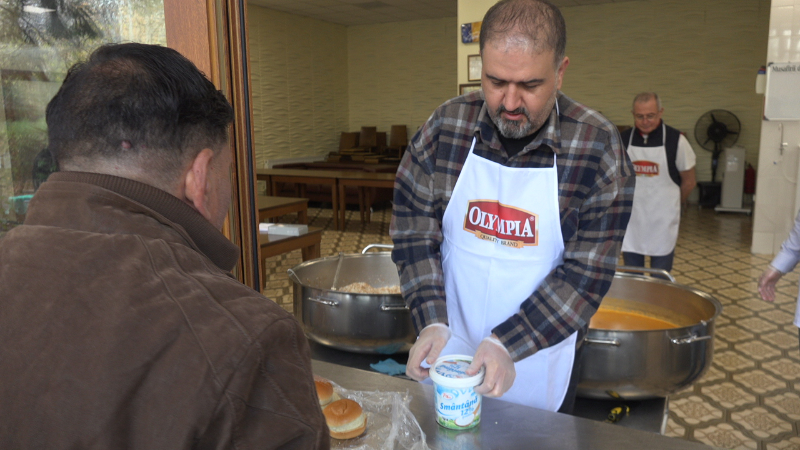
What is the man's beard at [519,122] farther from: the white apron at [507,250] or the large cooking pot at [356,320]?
the large cooking pot at [356,320]

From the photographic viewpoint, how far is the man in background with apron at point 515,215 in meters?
1.34

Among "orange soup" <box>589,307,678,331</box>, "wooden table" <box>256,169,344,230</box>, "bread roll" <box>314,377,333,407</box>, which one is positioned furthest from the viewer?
"wooden table" <box>256,169,344,230</box>

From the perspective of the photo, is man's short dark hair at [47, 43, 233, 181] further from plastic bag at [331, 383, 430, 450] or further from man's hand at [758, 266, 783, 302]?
man's hand at [758, 266, 783, 302]

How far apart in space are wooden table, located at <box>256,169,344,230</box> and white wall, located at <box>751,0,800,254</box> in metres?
4.98

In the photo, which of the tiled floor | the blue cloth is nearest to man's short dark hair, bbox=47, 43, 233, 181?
the blue cloth

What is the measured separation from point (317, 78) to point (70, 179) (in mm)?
12320

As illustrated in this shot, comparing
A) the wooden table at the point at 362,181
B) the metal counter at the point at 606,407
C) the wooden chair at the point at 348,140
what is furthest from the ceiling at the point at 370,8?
the metal counter at the point at 606,407

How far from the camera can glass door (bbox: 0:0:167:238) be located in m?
1.37

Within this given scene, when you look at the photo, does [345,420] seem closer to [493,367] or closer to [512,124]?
[493,367]

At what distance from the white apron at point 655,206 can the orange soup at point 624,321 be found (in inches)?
70.8

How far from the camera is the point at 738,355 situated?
366 cm

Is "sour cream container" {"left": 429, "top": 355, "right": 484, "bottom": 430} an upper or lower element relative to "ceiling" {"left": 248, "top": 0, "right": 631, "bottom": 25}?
lower

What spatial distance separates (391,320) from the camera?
1.77 metres

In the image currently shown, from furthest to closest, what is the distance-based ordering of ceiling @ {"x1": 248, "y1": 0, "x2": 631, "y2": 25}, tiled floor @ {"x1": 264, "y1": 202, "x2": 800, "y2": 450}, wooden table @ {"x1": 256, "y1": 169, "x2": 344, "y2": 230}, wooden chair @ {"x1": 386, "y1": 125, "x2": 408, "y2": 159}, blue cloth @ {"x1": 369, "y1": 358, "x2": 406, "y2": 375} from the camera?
wooden chair @ {"x1": 386, "y1": 125, "x2": 408, "y2": 159}, ceiling @ {"x1": 248, "y1": 0, "x2": 631, "y2": 25}, wooden table @ {"x1": 256, "y1": 169, "x2": 344, "y2": 230}, tiled floor @ {"x1": 264, "y1": 202, "x2": 800, "y2": 450}, blue cloth @ {"x1": 369, "y1": 358, "x2": 406, "y2": 375}
